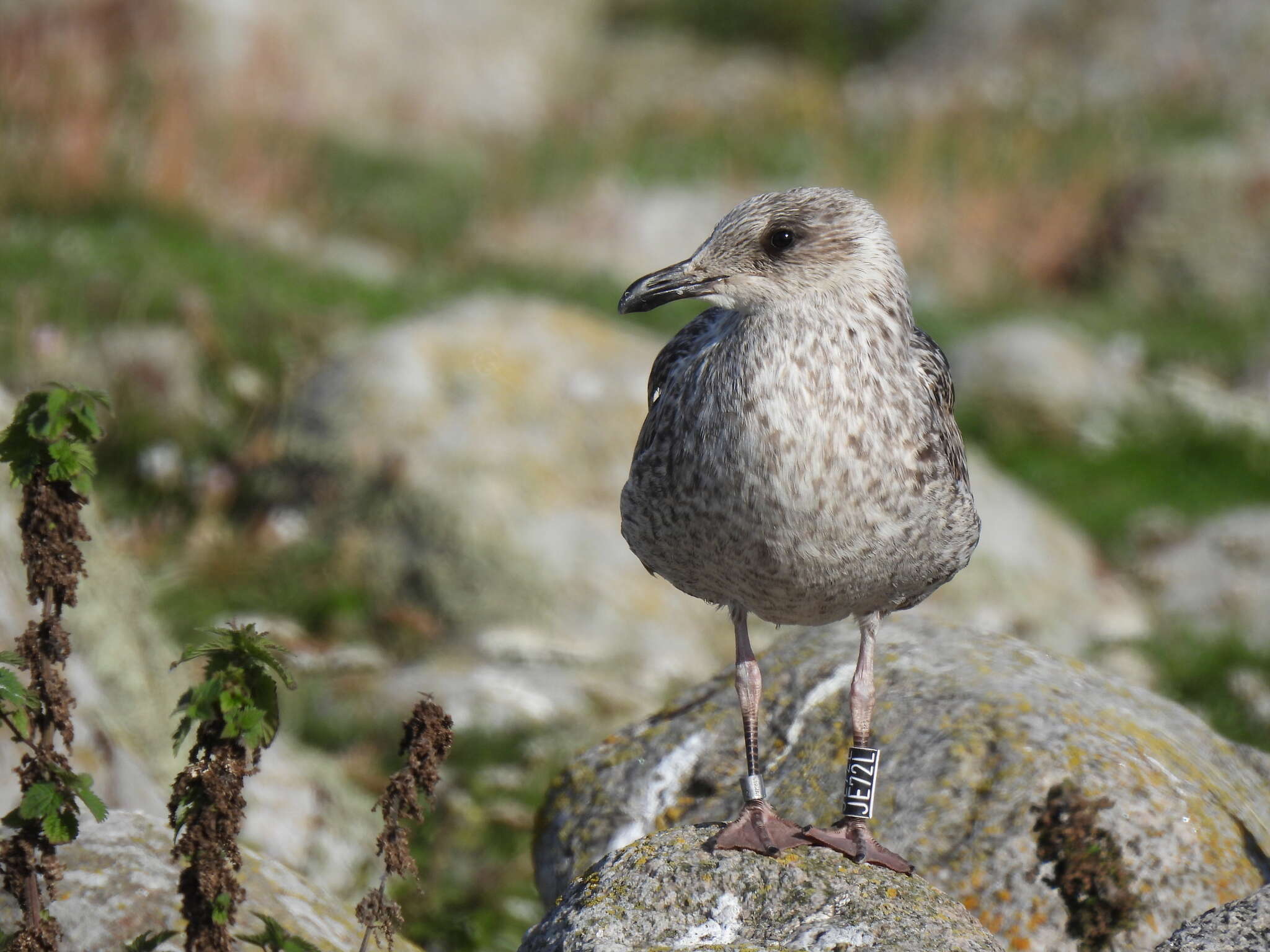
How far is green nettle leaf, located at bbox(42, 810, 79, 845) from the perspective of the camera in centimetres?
342

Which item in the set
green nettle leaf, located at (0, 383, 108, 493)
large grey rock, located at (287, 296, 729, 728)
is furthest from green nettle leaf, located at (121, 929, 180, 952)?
large grey rock, located at (287, 296, 729, 728)

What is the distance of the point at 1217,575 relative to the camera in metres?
10.6

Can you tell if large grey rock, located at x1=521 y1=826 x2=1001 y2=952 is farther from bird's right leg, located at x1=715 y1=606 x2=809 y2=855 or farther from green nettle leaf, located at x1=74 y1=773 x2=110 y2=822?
green nettle leaf, located at x1=74 y1=773 x2=110 y2=822

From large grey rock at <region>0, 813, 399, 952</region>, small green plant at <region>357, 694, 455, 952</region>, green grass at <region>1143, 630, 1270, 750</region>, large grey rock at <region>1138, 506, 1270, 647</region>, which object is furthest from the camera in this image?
large grey rock at <region>1138, 506, 1270, 647</region>

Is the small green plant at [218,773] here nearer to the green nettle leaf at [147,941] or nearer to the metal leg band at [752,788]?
the green nettle leaf at [147,941]

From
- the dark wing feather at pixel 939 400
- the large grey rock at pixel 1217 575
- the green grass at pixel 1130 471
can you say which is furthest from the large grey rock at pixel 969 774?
the green grass at pixel 1130 471

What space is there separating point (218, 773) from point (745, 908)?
139 cm

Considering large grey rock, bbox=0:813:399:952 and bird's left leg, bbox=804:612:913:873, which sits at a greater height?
bird's left leg, bbox=804:612:913:873

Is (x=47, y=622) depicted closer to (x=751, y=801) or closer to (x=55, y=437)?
(x=55, y=437)

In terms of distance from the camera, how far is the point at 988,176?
18.8 metres

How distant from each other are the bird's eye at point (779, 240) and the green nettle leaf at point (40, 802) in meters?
2.38

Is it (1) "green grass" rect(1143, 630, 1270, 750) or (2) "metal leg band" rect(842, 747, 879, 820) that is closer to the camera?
(2) "metal leg band" rect(842, 747, 879, 820)

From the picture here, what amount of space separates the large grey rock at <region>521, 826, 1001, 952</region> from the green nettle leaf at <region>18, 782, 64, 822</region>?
4.18ft

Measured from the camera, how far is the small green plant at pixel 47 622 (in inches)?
136
